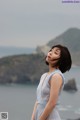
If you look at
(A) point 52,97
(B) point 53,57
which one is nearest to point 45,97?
(A) point 52,97

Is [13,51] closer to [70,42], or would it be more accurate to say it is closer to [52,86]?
[70,42]

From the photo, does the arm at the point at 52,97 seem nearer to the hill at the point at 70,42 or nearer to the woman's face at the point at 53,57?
the woman's face at the point at 53,57

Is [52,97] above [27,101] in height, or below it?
above

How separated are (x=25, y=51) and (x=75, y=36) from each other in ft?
1.46

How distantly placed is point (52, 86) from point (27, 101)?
4.54ft

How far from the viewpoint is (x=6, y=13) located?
273 centimetres

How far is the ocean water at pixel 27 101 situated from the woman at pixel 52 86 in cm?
125

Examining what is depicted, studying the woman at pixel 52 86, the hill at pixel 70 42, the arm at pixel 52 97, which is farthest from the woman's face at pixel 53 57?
the hill at pixel 70 42

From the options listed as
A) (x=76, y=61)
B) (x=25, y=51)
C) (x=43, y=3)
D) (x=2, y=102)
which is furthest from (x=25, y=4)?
(x=2, y=102)

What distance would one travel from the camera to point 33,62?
2.78 m

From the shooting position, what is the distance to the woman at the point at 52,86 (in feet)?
4.47

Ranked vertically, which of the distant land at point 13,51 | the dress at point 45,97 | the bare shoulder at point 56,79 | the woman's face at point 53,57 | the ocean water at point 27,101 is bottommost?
the ocean water at point 27,101

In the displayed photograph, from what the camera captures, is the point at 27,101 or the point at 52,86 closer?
the point at 52,86

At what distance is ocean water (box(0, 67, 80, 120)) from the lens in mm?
2701
